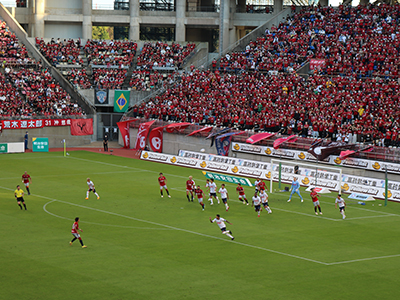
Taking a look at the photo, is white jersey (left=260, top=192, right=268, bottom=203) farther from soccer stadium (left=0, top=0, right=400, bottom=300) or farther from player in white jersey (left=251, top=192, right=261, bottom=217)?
player in white jersey (left=251, top=192, right=261, bottom=217)

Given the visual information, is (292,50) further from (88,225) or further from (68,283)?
(68,283)

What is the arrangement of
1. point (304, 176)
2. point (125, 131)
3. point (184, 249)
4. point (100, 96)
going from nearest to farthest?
point (184, 249) → point (304, 176) → point (125, 131) → point (100, 96)

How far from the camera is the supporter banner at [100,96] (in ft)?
230

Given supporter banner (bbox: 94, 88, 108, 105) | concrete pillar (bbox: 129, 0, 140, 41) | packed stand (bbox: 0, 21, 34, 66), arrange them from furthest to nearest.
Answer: concrete pillar (bbox: 129, 0, 140, 41) → supporter banner (bbox: 94, 88, 108, 105) → packed stand (bbox: 0, 21, 34, 66)

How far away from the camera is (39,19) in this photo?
3083 inches

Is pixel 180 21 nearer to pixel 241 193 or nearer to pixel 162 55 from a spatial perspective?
pixel 162 55

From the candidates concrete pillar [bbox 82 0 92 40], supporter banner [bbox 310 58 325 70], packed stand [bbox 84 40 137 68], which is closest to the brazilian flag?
packed stand [bbox 84 40 137 68]

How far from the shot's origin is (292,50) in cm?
6444

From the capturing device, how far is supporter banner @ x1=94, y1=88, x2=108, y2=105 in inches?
2763

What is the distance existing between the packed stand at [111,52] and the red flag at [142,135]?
48.8 feet

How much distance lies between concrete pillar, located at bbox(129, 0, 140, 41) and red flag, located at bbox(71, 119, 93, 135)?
1703cm

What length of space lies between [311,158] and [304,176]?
307cm

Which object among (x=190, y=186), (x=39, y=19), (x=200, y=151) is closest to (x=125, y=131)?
(x=200, y=151)

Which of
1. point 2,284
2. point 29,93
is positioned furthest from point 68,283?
point 29,93
